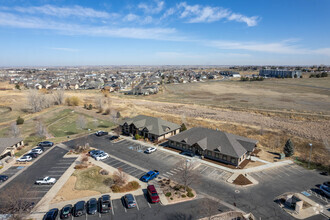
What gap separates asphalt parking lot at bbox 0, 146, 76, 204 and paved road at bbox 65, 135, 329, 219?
9.87 m

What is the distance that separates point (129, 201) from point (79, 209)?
6.07m

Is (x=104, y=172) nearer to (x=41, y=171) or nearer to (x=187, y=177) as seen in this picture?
(x=41, y=171)

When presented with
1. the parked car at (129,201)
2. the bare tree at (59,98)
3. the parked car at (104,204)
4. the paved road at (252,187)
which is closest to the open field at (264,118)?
the bare tree at (59,98)

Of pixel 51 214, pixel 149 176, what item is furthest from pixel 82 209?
pixel 149 176

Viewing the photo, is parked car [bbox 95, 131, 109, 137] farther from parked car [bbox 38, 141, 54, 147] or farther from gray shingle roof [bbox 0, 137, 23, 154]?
gray shingle roof [bbox 0, 137, 23, 154]

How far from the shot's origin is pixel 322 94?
119 metres

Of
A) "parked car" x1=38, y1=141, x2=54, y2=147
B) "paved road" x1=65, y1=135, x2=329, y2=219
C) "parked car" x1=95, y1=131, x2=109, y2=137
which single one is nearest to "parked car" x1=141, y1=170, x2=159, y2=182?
"paved road" x1=65, y1=135, x2=329, y2=219

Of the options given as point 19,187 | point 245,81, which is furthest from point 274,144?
point 245,81

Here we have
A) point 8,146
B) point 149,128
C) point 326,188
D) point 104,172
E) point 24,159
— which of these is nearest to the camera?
point 326,188

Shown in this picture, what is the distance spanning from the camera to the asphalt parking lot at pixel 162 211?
936 inches

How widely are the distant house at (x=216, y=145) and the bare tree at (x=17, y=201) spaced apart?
27.5 m

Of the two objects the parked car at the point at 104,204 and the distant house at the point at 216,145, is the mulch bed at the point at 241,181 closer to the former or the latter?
the distant house at the point at 216,145

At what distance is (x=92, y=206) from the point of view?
2478cm

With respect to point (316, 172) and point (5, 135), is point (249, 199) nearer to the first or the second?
point (316, 172)
